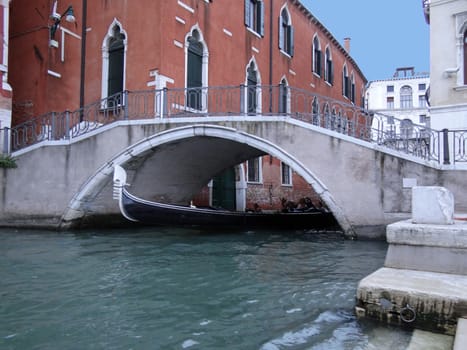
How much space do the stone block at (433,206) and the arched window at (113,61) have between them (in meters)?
7.55

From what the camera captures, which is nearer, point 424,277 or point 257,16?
point 424,277

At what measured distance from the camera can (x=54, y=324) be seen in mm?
2787

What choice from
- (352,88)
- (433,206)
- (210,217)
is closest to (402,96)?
(352,88)

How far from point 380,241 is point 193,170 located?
4.23 m

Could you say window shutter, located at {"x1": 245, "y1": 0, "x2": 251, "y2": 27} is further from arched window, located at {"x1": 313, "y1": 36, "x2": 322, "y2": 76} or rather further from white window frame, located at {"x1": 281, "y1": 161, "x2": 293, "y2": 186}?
arched window, located at {"x1": 313, "y1": 36, "x2": 322, "y2": 76}

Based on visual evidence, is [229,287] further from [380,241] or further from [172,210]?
[172,210]

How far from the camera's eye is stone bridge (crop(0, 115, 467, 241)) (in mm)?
6297

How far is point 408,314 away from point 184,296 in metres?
1.78

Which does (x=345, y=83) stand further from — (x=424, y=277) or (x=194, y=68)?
(x=424, y=277)

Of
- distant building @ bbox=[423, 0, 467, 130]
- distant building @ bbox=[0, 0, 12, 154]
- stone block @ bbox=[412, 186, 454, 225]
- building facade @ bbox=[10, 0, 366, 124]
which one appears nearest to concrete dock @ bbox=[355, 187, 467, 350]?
stone block @ bbox=[412, 186, 454, 225]

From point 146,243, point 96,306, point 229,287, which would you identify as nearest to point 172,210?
point 146,243

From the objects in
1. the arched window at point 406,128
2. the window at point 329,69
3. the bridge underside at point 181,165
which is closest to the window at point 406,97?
the window at point 329,69

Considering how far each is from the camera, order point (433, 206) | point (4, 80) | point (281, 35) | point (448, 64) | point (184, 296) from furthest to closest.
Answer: point (281, 35) → point (448, 64) → point (4, 80) → point (184, 296) → point (433, 206)

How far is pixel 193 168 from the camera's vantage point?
909cm
